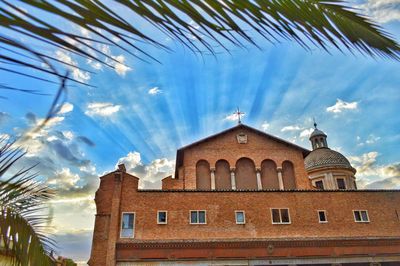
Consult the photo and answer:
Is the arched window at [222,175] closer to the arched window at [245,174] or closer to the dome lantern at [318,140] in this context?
the arched window at [245,174]

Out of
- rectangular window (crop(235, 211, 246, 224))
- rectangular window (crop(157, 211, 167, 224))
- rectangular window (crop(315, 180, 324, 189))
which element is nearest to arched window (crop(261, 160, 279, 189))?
rectangular window (crop(235, 211, 246, 224))

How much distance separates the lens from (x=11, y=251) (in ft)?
8.95

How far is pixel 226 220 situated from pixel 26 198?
66.8 ft

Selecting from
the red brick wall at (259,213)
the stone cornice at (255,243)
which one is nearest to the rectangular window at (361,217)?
the red brick wall at (259,213)

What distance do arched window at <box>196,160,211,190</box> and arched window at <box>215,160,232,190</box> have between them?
0.67m

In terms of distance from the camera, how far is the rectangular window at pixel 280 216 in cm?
2275

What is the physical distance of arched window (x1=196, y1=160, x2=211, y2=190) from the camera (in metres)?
27.8

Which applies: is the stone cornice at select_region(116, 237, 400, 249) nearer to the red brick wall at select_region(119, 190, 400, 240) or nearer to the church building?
the church building

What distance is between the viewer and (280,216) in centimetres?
2298

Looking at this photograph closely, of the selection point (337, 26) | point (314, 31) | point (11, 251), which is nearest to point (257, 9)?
point (314, 31)

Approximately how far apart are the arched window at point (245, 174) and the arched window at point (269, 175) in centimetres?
78

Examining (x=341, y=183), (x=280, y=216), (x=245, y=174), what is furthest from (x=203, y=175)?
(x=341, y=183)

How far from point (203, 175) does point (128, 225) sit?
27.2 feet

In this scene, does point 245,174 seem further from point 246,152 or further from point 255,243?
point 255,243
